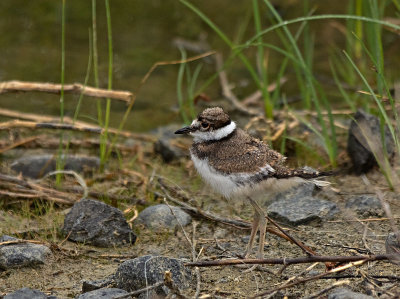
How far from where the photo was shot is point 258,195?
3564mm

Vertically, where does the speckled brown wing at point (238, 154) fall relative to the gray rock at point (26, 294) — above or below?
above

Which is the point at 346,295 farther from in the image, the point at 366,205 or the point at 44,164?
the point at 44,164

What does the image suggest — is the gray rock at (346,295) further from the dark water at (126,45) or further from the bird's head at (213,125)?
the dark water at (126,45)

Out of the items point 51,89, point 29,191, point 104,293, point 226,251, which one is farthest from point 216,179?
point 51,89

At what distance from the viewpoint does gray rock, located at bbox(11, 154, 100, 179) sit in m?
5.26

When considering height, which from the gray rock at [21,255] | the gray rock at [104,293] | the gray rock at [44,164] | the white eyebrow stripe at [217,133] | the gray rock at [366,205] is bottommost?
the gray rock at [44,164]

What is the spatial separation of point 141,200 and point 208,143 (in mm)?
1050

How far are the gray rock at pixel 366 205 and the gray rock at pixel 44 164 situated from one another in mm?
2126

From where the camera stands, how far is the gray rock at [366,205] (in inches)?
168

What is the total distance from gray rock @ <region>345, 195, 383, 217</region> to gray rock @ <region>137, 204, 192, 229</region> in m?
1.11

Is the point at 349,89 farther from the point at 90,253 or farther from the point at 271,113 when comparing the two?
the point at 90,253

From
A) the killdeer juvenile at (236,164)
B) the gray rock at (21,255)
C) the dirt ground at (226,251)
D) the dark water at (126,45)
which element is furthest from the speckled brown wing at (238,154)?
the dark water at (126,45)

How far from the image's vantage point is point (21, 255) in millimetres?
3732

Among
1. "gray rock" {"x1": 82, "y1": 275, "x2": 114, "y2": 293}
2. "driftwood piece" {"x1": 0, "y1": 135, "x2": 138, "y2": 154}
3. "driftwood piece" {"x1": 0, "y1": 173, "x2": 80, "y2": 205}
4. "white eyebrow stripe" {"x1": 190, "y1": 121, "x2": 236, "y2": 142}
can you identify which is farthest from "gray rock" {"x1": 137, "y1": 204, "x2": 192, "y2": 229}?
"driftwood piece" {"x1": 0, "y1": 135, "x2": 138, "y2": 154}
